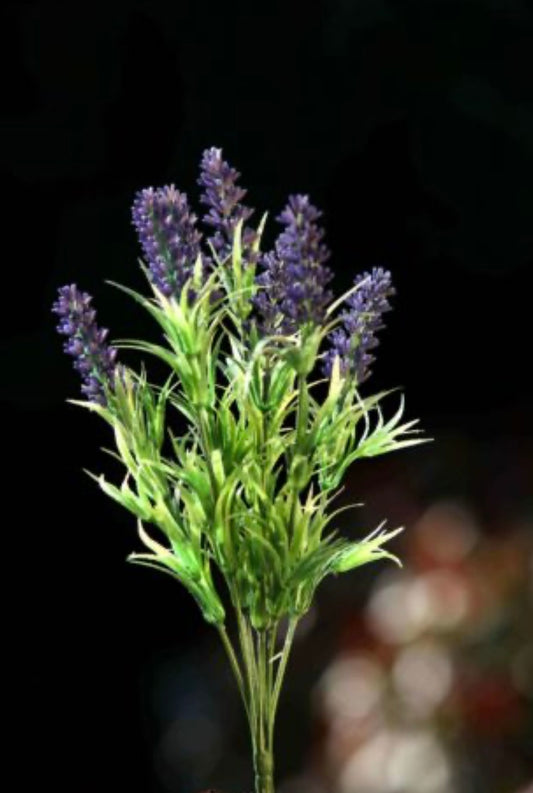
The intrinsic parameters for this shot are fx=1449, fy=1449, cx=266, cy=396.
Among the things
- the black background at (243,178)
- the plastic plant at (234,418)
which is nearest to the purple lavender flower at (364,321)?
the plastic plant at (234,418)

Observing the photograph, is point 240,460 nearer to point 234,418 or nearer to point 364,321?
point 234,418

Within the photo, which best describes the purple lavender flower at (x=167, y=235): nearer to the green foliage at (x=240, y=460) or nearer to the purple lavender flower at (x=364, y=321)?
the green foliage at (x=240, y=460)

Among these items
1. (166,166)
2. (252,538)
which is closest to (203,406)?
(252,538)

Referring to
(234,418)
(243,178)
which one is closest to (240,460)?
(234,418)

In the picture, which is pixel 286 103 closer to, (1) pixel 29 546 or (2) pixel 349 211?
(2) pixel 349 211

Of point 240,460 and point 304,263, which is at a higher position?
point 304,263

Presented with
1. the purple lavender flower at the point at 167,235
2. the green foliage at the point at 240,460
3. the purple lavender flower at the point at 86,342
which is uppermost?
the purple lavender flower at the point at 167,235

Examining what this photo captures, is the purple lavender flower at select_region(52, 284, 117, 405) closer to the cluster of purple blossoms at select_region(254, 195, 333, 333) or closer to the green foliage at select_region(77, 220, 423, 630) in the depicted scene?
the green foliage at select_region(77, 220, 423, 630)
